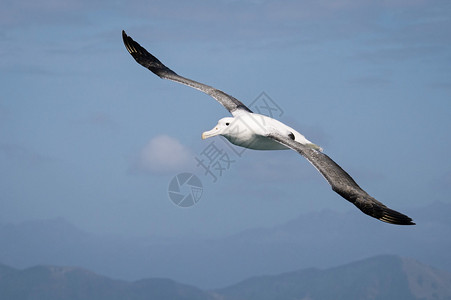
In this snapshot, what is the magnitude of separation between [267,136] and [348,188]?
333 centimetres

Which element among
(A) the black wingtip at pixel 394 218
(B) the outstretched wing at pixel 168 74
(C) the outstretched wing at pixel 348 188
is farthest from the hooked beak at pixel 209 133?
(A) the black wingtip at pixel 394 218

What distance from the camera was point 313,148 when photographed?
17.0 meters

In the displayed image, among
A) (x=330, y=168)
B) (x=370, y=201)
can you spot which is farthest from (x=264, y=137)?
(x=370, y=201)

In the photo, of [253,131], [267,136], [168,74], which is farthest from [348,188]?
[168,74]

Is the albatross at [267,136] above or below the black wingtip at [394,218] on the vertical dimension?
above

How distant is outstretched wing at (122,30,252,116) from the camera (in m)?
19.3

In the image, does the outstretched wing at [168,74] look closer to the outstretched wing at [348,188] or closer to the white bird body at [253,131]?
the white bird body at [253,131]

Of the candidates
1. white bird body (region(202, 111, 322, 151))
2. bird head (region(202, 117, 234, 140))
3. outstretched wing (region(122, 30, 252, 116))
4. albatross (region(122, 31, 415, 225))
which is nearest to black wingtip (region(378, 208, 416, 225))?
albatross (region(122, 31, 415, 225))

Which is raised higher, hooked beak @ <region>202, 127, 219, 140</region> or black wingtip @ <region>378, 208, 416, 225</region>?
hooked beak @ <region>202, 127, 219, 140</region>

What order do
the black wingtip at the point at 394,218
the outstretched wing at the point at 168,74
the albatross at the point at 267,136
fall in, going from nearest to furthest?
the black wingtip at the point at 394,218 < the albatross at the point at 267,136 < the outstretched wing at the point at 168,74

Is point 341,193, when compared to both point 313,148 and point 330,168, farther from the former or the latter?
point 313,148

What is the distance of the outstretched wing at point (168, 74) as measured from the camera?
760 inches

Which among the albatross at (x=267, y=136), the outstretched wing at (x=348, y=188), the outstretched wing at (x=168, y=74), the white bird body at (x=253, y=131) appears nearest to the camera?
the outstretched wing at (x=348, y=188)

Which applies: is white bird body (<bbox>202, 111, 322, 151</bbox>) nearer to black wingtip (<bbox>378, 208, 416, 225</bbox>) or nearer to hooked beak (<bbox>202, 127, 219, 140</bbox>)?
hooked beak (<bbox>202, 127, 219, 140</bbox>)
